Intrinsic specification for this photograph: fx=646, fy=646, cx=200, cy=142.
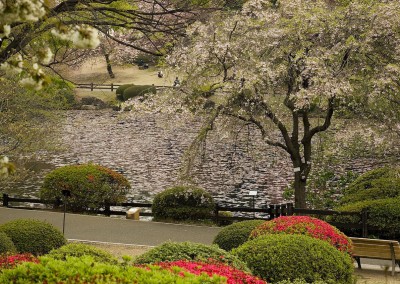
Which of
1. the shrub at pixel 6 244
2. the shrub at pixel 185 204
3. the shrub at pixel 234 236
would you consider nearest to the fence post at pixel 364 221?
the shrub at pixel 234 236

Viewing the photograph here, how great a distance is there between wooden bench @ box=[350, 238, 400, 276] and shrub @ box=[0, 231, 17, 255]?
285 inches

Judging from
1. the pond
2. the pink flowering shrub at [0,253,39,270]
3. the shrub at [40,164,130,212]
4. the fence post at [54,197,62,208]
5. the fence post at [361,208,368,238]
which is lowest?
the pink flowering shrub at [0,253,39,270]

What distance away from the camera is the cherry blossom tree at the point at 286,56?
55.8 ft

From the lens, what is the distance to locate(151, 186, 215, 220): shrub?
65.4 ft

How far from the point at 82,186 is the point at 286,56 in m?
8.12

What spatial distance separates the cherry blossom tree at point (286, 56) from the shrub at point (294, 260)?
283 inches

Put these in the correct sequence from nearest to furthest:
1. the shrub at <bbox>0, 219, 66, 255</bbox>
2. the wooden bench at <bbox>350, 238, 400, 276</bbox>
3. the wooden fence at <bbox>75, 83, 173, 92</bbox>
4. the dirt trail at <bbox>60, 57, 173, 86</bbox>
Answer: the shrub at <bbox>0, 219, 66, 255</bbox> < the wooden bench at <bbox>350, 238, 400, 276</bbox> < the wooden fence at <bbox>75, 83, 173, 92</bbox> < the dirt trail at <bbox>60, 57, 173, 86</bbox>

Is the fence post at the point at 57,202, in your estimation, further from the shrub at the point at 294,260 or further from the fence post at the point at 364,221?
the shrub at the point at 294,260

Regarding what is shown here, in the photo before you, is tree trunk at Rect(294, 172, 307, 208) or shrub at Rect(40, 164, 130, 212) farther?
shrub at Rect(40, 164, 130, 212)

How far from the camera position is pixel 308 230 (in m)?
12.0

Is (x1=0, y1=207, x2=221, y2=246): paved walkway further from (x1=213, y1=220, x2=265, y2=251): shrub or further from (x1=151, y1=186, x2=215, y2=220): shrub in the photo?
(x1=213, y1=220, x2=265, y2=251): shrub

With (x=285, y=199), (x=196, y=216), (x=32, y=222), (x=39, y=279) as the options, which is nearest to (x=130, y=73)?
(x=285, y=199)

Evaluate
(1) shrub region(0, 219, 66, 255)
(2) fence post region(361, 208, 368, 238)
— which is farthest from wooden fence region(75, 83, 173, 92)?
(1) shrub region(0, 219, 66, 255)

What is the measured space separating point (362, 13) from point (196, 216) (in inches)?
307
